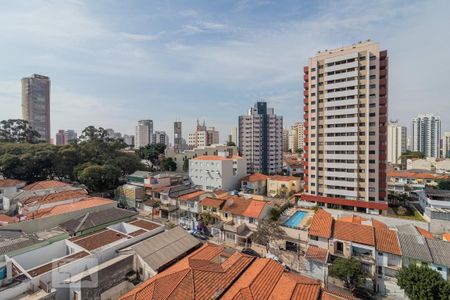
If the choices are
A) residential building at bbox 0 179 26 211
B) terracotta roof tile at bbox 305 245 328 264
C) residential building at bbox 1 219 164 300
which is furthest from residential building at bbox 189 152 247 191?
residential building at bbox 0 179 26 211

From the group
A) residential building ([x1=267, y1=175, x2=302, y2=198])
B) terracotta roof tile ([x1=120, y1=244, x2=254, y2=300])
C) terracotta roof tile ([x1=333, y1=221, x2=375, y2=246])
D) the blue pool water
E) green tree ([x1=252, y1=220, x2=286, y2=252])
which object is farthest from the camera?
residential building ([x1=267, y1=175, x2=302, y2=198])

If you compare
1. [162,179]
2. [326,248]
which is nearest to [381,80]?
[326,248]

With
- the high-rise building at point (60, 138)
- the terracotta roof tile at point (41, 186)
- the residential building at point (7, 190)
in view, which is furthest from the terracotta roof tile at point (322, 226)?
the high-rise building at point (60, 138)

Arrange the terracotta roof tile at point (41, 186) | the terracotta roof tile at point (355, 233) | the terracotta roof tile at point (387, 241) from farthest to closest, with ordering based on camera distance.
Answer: the terracotta roof tile at point (41, 186) → the terracotta roof tile at point (355, 233) → the terracotta roof tile at point (387, 241)

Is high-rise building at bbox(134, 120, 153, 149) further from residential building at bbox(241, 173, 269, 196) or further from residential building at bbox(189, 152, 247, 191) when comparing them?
residential building at bbox(241, 173, 269, 196)

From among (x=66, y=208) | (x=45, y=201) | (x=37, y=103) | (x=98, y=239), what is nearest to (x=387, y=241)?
(x=98, y=239)

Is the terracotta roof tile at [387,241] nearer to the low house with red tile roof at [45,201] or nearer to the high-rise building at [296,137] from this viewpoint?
the low house with red tile roof at [45,201]
